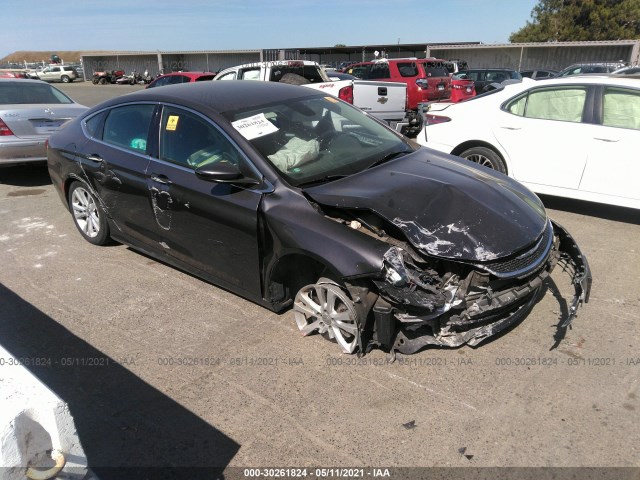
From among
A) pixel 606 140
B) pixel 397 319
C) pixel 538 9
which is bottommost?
pixel 397 319

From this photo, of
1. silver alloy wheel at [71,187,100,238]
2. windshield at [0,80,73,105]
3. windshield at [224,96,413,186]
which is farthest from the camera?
windshield at [0,80,73,105]

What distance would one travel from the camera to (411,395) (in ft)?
9.65

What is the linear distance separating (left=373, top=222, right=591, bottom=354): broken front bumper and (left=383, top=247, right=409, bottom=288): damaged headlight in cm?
3

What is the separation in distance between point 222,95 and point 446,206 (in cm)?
203

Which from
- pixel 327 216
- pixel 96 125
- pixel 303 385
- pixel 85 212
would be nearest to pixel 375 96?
pixel 96 125

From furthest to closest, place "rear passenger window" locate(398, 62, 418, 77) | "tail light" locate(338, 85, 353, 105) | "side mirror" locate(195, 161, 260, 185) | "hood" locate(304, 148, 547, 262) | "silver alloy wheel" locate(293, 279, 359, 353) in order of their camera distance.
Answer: "rear passenger window" locate(398, 62, 418, 77), "tail light" locate(338, 85, 353, 105), "side mirror" locate(195, 161, 260, 185), "silver alloy wheel" locate(293, 279, 359, 353), "hood" locate(304, 148, 547, 262)

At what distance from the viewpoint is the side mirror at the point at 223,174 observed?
3342 millimetres

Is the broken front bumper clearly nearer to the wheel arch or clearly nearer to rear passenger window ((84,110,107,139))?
the wheel arch

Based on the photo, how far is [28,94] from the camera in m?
8.16

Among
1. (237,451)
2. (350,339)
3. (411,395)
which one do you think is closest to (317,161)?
(350,339)

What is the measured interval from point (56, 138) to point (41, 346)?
2630 mm

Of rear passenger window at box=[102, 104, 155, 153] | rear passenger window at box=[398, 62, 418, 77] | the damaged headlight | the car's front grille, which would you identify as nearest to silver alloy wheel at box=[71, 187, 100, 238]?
rear passenger window at box=[102, 104, 155, 153]

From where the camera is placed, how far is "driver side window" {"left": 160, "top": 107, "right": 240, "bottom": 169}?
12.0ft

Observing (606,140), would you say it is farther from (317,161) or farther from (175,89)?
(175,89)
